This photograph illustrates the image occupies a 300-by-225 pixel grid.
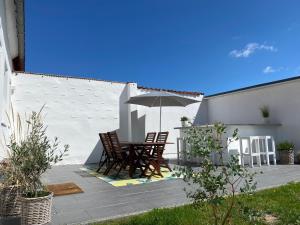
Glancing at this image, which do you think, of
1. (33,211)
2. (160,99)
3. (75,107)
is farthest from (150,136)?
(33,211)

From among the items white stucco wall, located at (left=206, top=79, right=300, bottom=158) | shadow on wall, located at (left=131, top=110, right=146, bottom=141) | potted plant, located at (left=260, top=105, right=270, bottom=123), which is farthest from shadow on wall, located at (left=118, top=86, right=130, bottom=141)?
potted plant, located at (left=260, top=105, right=270, bottom=123)

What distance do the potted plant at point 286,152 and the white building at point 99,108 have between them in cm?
80

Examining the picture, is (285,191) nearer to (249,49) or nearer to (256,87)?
(256,87)

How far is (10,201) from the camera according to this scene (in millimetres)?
3266

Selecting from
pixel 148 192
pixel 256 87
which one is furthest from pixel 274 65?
pixel 148 192

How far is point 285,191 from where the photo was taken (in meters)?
4.34

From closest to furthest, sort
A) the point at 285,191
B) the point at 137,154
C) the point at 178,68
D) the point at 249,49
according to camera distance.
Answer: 1. the point at 285,191
2. the point at 137,154
3. the point at 249,49
4. the point at 178,68

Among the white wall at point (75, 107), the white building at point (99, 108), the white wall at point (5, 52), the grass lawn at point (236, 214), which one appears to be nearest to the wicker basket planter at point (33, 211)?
the grass lawn at point (236, 214)

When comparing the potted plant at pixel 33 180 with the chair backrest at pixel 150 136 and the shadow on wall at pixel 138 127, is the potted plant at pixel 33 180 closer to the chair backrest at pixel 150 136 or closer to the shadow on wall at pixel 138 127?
the chair backrest at pixel 150 136

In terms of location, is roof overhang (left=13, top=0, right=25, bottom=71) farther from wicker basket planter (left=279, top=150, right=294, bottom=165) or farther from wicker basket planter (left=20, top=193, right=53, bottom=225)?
wicker basket planter (left=279, top=150, right=294, bottom=165)

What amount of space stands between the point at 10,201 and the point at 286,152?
7.72 meters

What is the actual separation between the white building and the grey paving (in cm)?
326

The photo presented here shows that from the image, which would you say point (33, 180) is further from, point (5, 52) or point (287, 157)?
point (287, 157)

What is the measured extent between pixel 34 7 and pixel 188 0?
525 centimetres
